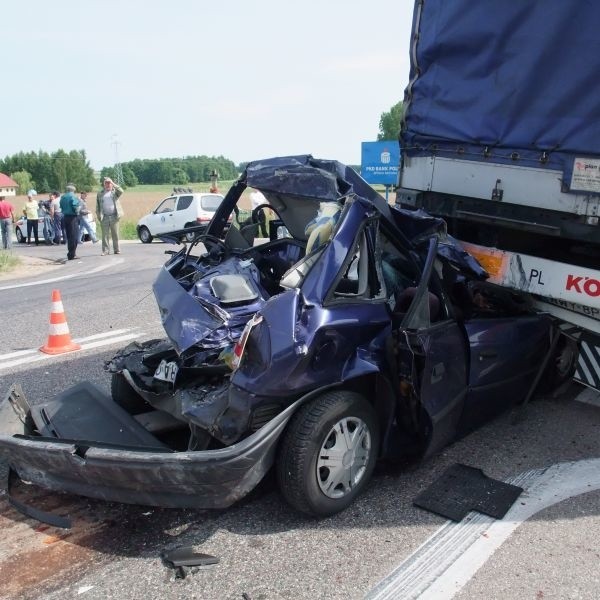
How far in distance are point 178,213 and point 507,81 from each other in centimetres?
1857

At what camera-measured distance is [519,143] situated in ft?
14.0

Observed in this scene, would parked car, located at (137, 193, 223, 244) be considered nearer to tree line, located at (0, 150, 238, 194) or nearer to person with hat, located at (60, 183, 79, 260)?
person with hat, located at (60, 183, 79, 260)

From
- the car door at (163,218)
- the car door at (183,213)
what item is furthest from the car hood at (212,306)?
the car door at (163,218)

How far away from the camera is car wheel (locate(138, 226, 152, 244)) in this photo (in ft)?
73.7

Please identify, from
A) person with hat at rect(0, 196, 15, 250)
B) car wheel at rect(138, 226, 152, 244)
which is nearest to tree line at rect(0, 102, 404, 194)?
car wheel at rect(138, 226, 152, 244)

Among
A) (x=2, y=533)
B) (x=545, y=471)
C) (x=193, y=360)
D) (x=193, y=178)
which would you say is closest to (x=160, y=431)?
(x=193, y=360)

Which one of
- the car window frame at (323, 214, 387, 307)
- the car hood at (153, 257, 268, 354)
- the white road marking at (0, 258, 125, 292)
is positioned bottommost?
the white road marking at (0, 258, 125, 292)

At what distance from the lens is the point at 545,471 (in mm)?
3697

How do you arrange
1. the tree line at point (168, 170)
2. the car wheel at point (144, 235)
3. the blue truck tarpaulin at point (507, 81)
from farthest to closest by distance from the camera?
the tree line at point (168, 170), the car wheel at point (144, 235), the blue truck tarpaulin at point (507, 81)

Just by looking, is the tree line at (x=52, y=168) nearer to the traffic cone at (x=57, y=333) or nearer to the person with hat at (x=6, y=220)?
the person with hat at (x=6, y=220)

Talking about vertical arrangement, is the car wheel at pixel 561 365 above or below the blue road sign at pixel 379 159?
below

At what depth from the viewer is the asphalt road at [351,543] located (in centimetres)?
265

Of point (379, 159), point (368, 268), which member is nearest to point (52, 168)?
point (379, 159)

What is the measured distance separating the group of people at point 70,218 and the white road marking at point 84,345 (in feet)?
28.5
